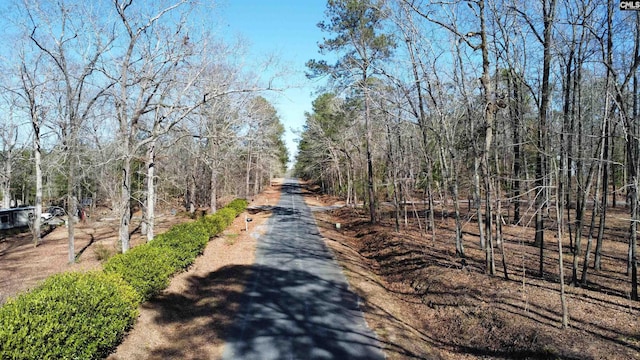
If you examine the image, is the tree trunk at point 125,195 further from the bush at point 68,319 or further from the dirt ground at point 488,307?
the dirt ground at point 488,307

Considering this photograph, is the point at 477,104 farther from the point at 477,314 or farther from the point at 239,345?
the point at 239,345

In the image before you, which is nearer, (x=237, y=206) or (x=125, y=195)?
(x=125, y=195)

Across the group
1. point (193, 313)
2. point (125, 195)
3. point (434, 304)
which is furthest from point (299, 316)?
point (125, 195)

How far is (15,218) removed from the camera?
2683 cm

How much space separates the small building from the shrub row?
23.0 meters

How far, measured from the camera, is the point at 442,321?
313 inches

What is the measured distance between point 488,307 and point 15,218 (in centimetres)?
3137

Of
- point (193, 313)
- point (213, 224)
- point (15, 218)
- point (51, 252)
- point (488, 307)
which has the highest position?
point (213, 224)

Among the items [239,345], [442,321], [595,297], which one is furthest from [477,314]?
[239,345]

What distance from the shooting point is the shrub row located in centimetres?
439

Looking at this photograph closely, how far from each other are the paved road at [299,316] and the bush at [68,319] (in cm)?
190

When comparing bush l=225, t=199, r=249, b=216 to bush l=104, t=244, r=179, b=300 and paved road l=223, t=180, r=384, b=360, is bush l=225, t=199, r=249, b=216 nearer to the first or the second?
paved road l=223, t=180, r=384, b=360

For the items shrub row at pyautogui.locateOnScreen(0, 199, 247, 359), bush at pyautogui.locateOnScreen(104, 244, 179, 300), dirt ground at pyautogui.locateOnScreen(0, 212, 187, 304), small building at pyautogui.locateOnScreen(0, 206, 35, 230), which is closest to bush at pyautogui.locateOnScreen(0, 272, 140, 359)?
shrub row at pyautogui.locateOnScreen(0, 199, 247, 359)

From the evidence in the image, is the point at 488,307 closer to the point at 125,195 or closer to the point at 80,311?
the point at 80,311
